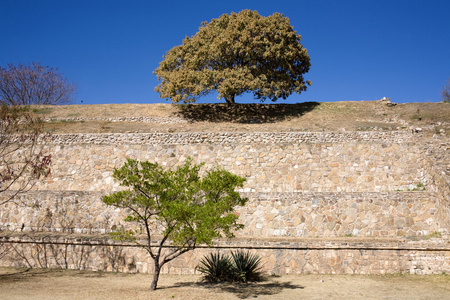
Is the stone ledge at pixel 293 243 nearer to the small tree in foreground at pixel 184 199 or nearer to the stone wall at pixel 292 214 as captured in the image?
the stone wall at pixel 292 214

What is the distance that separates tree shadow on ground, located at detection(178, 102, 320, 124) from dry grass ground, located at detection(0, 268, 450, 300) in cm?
1724

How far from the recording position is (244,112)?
103 feet

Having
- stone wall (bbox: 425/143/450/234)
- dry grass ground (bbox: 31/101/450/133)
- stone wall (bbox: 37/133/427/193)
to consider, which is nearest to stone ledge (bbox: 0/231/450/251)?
stone wall (bbox: 425/143/450/234)

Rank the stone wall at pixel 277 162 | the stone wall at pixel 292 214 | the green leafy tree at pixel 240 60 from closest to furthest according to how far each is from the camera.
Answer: the stone wall at pixel 292 214
the stone wall at pixel 277 162
the green leafy tree at pixel 240 60

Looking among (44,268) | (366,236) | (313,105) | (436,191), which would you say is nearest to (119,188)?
(44,268)

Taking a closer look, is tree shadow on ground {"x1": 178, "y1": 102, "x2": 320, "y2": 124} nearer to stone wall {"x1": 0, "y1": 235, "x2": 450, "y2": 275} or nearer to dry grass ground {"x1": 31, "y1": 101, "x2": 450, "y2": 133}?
dry grass ground {"x1": 31, "y1": 101, "x2": 450, "y2": 133}

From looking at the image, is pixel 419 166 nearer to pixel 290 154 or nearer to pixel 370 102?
pixel 290 154

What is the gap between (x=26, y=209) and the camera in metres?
17.4

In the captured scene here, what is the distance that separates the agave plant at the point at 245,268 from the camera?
44.0 feet

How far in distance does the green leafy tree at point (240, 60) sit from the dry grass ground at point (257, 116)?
1.77m

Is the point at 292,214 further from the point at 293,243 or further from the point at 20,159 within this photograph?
the point at 20,159

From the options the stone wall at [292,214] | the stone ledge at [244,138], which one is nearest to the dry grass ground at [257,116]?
the stone ledge at [244,138]

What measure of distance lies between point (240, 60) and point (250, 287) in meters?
20.7

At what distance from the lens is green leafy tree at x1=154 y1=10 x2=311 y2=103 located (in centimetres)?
2888
